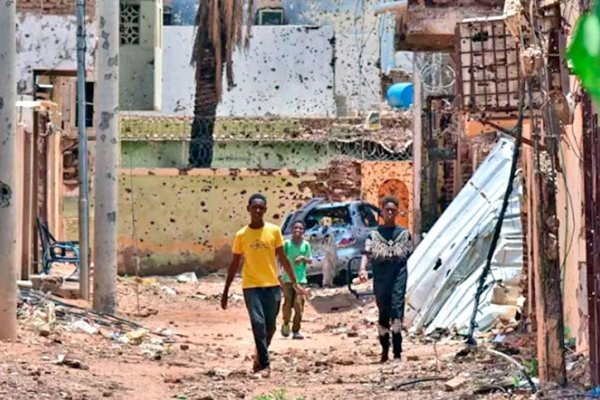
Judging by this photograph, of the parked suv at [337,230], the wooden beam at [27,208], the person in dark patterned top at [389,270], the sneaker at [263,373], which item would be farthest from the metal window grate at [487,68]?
the parked suv at [337,230]

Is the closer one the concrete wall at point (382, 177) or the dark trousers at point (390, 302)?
the dark trousers at point (390, 302)

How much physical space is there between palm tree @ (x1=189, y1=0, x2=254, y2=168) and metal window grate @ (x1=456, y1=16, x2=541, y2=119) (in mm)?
24366

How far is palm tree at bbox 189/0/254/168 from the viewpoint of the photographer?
120 feet

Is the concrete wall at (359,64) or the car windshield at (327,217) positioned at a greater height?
the concrete wall at (359,64)

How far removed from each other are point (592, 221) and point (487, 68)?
347 cm

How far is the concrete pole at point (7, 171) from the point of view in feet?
39.8

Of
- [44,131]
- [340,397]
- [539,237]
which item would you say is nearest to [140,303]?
[44,131]

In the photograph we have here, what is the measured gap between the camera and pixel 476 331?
14.2 metres

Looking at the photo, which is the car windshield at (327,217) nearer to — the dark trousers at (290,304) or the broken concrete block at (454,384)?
the dark trousers at (290,304)

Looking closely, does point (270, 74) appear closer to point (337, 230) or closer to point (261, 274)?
point (337, 230)

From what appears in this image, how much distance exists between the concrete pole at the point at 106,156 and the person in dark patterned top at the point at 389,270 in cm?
537

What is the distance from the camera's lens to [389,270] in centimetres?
1277

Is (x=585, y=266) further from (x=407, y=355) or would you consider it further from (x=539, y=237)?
(x=407, y=355)

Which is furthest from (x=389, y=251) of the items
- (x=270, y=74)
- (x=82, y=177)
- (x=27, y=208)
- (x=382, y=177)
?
(x=270, y=74)
